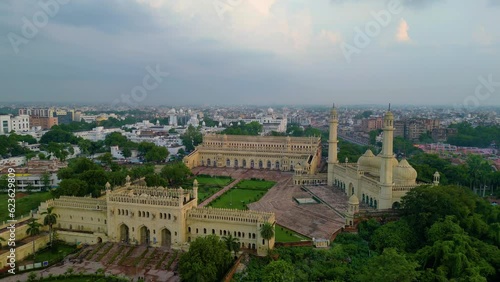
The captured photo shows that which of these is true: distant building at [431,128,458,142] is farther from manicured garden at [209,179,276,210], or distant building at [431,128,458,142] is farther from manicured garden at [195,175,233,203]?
manicured garden at [195,175,233,203]

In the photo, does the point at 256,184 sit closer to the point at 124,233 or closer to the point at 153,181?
the point at 153,181

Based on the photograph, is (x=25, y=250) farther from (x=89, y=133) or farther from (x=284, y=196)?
(x=89, y=133)

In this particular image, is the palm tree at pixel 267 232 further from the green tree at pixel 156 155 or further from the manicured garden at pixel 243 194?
the green tree at pixel 156 155

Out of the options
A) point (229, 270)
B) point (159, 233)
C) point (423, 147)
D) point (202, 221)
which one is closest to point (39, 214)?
point (159, 233)

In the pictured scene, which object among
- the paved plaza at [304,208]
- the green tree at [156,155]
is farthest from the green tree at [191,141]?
the paved plaza at [304,208]

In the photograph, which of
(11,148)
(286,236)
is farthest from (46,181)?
(286,236)

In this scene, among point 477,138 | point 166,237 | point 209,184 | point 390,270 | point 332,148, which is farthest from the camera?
point 477,138
